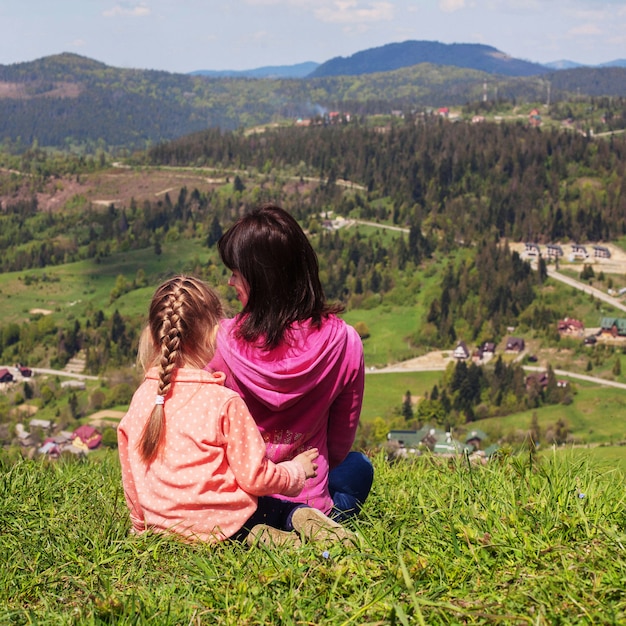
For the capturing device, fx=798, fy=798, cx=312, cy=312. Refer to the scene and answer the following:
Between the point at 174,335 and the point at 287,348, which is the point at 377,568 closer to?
the point at 287,348

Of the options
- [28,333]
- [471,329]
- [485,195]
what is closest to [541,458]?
[471,329]

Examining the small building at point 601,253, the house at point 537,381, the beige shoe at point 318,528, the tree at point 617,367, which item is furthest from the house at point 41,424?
the small building at point 601,253

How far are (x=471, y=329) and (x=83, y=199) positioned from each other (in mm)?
96984

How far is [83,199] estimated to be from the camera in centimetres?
16788

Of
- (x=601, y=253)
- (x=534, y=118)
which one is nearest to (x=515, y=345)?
(x=601, y=253)

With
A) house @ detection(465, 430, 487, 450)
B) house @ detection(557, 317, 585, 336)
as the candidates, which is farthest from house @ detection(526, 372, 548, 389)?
house @ detection(465, 430, 487, 450)

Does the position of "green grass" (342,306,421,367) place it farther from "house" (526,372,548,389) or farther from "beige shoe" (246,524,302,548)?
"beige shoe" (246,524,302,548)

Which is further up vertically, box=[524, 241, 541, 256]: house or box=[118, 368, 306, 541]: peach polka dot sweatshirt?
box=[118, 368, 306, 541]: peach polka dot sweatshirt

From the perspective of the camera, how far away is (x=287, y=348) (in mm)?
4512

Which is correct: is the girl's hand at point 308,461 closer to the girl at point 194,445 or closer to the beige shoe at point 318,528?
the girl at point 194,445

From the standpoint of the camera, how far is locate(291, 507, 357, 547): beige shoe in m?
4.02

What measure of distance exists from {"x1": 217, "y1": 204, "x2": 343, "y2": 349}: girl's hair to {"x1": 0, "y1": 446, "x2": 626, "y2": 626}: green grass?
3.93 feet

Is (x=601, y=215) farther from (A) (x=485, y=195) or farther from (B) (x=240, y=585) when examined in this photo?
(B) (x=240, y=585)

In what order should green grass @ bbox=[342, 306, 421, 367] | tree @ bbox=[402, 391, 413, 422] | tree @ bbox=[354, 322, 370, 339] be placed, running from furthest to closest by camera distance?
tree @ bbox=[354, 322, 370, 339]
green grass @ bbox=[342, 306, 421, 367]
tree @ bbox=[402, 391, 413, 422]
